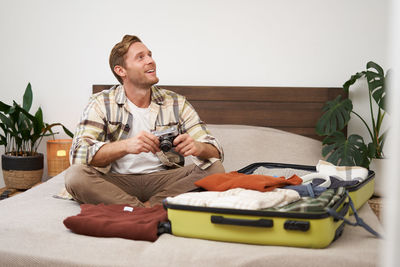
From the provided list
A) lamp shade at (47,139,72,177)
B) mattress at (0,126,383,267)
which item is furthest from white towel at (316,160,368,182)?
lamp shade at (47,139,72,177)

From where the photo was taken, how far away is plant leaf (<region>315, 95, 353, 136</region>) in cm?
261

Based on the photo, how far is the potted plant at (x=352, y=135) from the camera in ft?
8.13

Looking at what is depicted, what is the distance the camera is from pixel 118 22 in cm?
321

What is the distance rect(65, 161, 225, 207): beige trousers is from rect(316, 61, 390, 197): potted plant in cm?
83

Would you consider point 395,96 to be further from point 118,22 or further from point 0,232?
point 118,22

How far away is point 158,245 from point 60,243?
29 centimetres

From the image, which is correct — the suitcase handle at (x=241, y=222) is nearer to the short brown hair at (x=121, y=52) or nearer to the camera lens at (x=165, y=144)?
the camera lens at (x=165, y=144)

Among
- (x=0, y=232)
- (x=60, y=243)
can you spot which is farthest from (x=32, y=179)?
(x=60, y=243)

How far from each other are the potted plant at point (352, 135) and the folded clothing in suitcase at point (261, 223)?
3.79 ft

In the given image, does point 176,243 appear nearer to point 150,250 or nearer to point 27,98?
point 150,250

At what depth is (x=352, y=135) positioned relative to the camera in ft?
8.40

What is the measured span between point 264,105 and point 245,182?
1482mm

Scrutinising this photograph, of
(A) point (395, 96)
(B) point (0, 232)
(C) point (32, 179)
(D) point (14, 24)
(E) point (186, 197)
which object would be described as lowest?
(C) point (32, 179)

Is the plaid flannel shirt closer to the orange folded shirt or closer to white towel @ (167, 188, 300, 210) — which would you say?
the orange folded shirt
